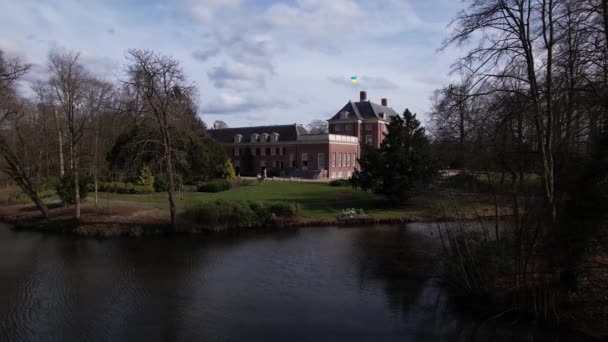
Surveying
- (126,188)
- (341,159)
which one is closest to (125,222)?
(126,188)

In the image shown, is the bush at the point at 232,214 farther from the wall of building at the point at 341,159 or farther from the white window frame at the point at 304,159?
the white window frame at the point at 304,159

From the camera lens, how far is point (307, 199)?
2858 cm

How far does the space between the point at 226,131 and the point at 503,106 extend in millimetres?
47045

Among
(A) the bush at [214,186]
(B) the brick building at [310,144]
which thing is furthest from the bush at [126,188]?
(B) the brick building at [310,144]

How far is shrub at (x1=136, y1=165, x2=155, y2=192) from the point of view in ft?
101

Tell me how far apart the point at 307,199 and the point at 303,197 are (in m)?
0.85

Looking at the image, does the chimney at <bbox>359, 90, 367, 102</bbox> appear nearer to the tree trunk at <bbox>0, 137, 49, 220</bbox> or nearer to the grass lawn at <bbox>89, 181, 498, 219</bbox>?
the grass lawn at <bbox>89, 181, 498, 219</bbox>

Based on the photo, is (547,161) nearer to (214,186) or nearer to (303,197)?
(303,197)

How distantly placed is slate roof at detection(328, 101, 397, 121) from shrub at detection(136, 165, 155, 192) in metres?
28.3

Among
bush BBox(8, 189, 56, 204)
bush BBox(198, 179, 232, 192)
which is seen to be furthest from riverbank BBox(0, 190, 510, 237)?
bush BBox(198, 179, 232, 192)

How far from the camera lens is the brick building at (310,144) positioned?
4691cm

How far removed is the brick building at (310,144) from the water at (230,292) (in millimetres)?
28595

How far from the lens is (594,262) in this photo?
8461 mm

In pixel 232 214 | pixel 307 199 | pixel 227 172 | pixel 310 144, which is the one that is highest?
pixel 310 144
